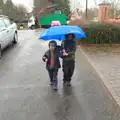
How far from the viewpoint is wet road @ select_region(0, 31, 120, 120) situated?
17.8ft

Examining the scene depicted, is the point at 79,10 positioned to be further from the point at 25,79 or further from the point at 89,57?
the point at 25,79

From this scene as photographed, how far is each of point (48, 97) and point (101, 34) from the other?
316 inches

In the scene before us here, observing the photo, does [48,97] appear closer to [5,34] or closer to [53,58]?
[53,58]

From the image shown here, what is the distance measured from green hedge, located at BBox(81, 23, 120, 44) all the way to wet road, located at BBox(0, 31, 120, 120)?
173 inches

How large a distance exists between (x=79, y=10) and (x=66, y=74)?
3740 centimetres

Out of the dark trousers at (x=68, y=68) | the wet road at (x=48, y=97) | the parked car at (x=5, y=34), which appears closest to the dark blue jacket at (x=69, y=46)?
the dark trousers at (x=68, y=68)

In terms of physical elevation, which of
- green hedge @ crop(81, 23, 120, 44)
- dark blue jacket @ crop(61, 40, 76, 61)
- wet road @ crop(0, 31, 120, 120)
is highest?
dark blue jacket @ crop(61, 40, 76, 61)

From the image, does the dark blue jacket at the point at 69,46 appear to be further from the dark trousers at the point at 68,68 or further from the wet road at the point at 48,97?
the wet road at the point at 48,97

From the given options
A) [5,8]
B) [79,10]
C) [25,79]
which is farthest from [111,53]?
[5,8]

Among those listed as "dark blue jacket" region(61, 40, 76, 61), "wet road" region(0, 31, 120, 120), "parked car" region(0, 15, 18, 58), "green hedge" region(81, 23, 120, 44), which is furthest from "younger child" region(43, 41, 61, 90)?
"green hedge" region(81, 23, 120, 44)

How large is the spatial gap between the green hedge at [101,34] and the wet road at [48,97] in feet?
14.4

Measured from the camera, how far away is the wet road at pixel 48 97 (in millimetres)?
5414

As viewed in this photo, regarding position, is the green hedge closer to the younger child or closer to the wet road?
the wet road

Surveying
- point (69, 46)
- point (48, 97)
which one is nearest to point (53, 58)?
point (69, 46)
